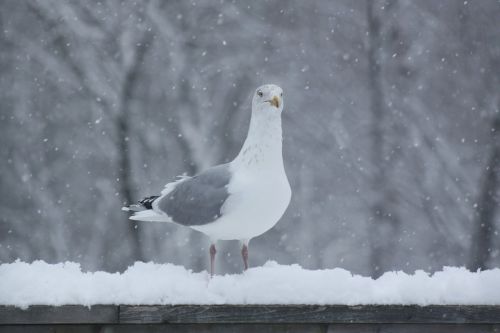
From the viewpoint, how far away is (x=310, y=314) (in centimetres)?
354

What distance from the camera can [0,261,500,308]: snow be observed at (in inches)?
137

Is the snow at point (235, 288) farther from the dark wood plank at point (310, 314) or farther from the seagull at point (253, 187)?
the seagull at point (253, 187)

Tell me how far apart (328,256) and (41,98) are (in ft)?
16.0

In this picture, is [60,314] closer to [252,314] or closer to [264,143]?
[252,314]

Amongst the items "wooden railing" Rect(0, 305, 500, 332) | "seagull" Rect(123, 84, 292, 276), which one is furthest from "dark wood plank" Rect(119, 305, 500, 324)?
"seagull" Rect(123, 84, 292, 276)

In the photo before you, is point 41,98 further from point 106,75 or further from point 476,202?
point 476,202

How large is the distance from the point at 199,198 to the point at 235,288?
45.1 inches

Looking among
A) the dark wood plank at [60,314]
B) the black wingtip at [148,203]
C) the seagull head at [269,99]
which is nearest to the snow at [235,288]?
the dark wood plank at [60,314]

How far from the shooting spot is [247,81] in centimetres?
1141

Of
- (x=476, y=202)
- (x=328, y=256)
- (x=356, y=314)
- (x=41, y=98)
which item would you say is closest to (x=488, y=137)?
(x=476, y=202)

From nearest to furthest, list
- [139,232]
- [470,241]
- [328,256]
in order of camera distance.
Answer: [139,232]
[470,241]
[328,256]

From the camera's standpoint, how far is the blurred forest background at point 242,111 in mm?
11250

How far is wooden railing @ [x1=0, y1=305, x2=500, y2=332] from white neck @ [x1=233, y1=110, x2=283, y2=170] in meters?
1.02

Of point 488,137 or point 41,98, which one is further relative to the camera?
point 41,98
